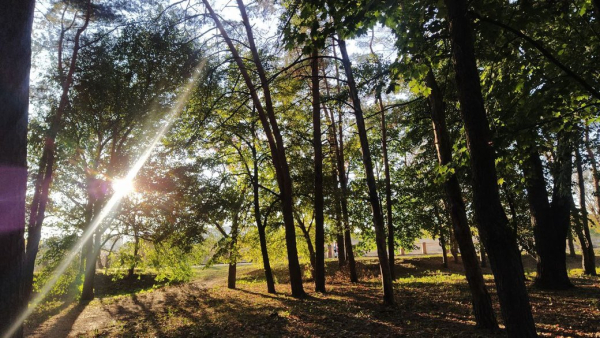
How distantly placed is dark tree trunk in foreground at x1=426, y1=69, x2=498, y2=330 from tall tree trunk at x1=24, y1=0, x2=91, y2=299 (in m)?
11.4

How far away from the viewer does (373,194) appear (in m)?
9.31

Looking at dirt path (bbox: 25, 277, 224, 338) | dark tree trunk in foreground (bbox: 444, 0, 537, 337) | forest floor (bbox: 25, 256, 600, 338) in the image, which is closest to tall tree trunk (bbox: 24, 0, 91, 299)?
dirt path (bbox: 25, 277, 224, 338)

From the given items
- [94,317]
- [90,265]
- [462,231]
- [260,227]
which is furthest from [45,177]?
[462,231]

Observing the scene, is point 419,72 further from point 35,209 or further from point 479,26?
point 35,209

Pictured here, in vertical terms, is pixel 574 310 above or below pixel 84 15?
below

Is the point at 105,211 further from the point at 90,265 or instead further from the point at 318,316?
the point at 318,316

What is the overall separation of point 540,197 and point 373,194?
5.64m

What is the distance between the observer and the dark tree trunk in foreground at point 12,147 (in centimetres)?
356

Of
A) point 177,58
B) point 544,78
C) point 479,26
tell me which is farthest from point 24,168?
point 177,58

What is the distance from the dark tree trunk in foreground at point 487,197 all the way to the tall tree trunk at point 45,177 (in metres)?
12.0

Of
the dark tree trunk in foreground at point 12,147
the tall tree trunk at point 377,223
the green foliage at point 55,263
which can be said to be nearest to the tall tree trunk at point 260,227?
the tall tree trunk at point 377,223

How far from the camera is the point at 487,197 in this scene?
3.40 m

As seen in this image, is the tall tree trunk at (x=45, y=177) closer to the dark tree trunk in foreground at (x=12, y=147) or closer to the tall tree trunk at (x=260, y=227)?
the tall tree trunk at (x=260, y=227)

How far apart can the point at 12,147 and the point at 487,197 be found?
517cm
